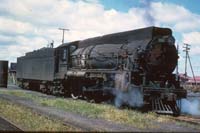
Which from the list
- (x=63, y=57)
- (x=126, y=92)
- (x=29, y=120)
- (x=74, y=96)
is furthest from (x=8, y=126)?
(x=63, y=57)

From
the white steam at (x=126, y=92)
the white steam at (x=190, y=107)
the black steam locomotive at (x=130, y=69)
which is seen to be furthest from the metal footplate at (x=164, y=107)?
the white steam at (x=190, y=107)

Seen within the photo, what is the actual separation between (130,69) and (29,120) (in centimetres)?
583

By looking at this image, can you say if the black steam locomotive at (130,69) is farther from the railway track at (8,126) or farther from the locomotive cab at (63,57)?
the railway track at (8,126)

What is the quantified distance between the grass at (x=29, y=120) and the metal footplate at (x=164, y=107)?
5057 mm

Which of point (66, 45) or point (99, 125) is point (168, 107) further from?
point (66, 45)

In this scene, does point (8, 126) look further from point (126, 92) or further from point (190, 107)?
point (190, 107)

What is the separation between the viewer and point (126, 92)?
17.5 meters

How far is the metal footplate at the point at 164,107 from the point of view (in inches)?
664

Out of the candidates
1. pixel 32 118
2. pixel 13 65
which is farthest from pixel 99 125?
pixel 13 65

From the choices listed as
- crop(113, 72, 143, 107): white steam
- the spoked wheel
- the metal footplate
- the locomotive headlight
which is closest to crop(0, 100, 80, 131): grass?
crop(113, 72, 143, 107): white steam

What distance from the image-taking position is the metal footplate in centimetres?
1688

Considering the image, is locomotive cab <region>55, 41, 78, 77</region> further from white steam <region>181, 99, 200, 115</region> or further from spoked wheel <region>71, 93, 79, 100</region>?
white steam <region>181, 99, 200, 115</region>

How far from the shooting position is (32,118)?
555 inches

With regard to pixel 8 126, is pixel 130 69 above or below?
above
